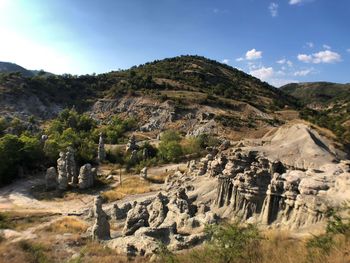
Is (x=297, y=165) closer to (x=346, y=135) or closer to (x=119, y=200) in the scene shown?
(x=119, y=200)

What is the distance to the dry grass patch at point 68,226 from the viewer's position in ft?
80.6

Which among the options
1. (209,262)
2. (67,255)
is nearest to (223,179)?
(67,255)

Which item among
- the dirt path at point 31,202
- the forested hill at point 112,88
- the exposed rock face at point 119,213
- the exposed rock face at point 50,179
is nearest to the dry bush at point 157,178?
the dirt path at point 31,202

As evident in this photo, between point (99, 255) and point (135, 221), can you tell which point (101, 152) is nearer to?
point (135, 221)

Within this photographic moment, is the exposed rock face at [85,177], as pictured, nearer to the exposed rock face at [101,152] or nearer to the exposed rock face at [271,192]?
the exposed rock face at [101,152]

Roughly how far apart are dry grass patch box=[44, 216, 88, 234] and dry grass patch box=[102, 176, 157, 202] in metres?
7.10

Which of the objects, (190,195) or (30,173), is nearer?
(190,195)

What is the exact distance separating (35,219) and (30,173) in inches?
683

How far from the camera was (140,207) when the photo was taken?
2345 cm

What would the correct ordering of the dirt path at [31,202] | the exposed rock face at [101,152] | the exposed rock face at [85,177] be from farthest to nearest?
1. the exposed rock face at [101,152]
2. the exposed rock face at [85,177]
3. the dirt path at [31,202]

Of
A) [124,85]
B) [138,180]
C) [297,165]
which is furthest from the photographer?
[124,85]

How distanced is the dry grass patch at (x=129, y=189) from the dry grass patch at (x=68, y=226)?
7096 millimetres

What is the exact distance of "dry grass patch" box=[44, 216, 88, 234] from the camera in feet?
80.6

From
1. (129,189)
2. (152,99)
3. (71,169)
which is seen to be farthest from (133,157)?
(152,99)
